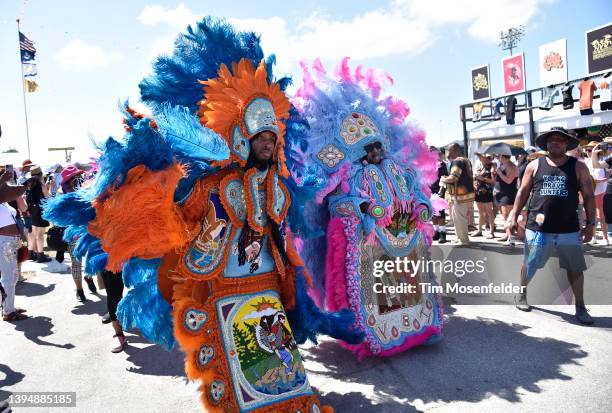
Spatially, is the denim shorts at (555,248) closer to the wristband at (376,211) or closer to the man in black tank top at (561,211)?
the man in black tank top at (561,211)

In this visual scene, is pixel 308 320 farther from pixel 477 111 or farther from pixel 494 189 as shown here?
pixel 477 111

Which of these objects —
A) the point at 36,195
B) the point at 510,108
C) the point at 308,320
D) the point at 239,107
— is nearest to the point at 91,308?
the point at 36,195

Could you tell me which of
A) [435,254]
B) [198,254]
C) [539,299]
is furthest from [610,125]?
[198,254]

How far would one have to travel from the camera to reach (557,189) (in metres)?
4.46

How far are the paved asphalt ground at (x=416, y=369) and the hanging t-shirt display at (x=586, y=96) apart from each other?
15.1 m

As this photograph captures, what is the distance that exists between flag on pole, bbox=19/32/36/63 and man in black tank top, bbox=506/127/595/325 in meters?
22.7

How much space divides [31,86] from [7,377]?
22.5 meters

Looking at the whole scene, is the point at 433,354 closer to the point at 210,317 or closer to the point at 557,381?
the point at 557,381

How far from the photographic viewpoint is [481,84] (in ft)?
86.4

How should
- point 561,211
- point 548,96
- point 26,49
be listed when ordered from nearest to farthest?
point 561,211
point 548,96
point 26,49

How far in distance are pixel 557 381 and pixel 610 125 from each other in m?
17.8

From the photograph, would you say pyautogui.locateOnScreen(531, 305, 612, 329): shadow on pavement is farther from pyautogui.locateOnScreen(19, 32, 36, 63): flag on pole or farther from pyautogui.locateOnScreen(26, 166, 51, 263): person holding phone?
pyautogui.locateOnScreen(19, 32, 36, 63): flag on pole

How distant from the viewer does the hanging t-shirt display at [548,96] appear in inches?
A: 788

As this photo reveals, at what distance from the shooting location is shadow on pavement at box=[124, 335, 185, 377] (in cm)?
391
